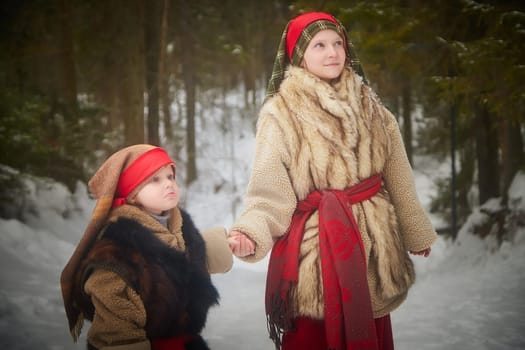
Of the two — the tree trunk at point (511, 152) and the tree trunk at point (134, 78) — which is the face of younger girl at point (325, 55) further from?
the tree trunk at point (134, 78)

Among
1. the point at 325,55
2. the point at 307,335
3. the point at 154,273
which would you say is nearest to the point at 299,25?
the point at 325,55

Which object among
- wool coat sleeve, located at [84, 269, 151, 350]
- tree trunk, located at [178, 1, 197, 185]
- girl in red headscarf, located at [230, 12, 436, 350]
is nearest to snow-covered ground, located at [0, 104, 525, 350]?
girl in red headscarf, located at [230, 12, 436, 350]

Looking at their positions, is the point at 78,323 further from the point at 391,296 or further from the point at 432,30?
the point at 432,30

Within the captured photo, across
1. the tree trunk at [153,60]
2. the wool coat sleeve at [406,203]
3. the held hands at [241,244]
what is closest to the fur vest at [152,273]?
the held hands at [241,244]

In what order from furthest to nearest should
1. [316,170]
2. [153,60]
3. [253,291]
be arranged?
[153,60], [253,291], [316,170]

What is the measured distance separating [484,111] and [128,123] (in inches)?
266

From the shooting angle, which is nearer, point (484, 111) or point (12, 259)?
point (12, 259)

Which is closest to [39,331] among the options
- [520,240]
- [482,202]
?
[520,240]

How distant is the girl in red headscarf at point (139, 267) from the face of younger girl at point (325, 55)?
0.95m

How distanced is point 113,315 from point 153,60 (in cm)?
689

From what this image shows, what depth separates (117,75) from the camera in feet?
32.6

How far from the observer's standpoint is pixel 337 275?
7.75 ft

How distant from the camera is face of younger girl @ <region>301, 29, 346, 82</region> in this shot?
2.47 meters

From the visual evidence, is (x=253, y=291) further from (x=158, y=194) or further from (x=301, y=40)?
(x=301, y=40)
